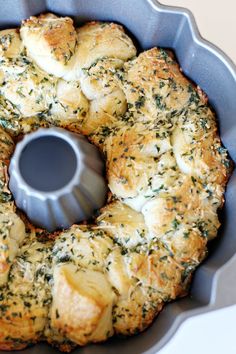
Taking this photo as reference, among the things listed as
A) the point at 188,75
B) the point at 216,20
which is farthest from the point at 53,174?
the point at 216,20

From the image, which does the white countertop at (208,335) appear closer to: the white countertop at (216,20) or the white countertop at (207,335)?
the white countertop at (207,335)

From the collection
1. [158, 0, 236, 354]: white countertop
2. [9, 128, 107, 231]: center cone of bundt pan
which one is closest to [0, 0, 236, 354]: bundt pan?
[158, 0, 236, 354]: white countertop

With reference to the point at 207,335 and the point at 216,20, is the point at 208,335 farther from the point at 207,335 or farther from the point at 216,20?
the point at 216,20

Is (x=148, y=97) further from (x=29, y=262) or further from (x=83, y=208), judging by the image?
(x=29, y=262)

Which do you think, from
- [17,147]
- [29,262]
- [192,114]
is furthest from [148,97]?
[29,262]

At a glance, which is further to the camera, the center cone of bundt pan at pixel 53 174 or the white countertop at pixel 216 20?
the white countertop at pixel 216 20

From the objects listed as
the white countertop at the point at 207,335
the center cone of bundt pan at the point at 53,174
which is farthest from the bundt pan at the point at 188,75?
the center cone of bundt pan at the point at 53,174

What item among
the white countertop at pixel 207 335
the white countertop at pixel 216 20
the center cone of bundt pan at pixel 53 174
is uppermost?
the white countertop at pixel 216 20
